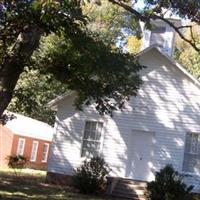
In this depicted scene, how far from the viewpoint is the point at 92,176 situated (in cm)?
2200

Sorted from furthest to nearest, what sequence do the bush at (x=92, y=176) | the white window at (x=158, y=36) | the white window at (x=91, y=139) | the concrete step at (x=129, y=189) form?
the white window at (x=158, y=36) → the white window at (x=91, y=139) → the concrete step at (x=129, y=189) → the bush at (x=92, y=176)

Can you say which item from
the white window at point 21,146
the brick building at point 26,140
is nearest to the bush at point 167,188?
the brick building at point 26,140

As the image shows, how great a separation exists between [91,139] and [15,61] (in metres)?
11.4

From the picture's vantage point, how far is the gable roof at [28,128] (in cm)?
3975

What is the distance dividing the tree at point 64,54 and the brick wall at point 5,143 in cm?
2124

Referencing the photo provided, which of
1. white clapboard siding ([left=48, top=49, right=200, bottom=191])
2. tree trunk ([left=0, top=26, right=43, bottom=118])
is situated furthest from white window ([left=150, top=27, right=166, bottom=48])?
tree trunk ([left=0, top=26, right=43, bottom=118])

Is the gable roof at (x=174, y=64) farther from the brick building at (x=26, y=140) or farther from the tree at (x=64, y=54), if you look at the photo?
the brick building at (x=26, y=140)

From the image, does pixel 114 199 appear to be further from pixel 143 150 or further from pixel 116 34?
pixel 116 34

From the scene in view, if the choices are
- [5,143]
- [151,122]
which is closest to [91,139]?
[151,122]

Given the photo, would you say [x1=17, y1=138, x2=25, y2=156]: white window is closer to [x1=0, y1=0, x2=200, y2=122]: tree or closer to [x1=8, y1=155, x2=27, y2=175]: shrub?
[x1=8, y1=155, x2=27, y2=175]: shrub

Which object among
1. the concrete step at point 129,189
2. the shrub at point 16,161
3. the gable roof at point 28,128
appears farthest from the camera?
the gable roof at point 28,128

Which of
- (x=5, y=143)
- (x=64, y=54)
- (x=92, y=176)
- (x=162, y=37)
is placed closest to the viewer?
(x=64, y=54)

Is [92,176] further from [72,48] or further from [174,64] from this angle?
[72,48]

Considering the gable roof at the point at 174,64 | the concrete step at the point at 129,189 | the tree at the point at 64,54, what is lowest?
the concrete step at the point at 129,189
